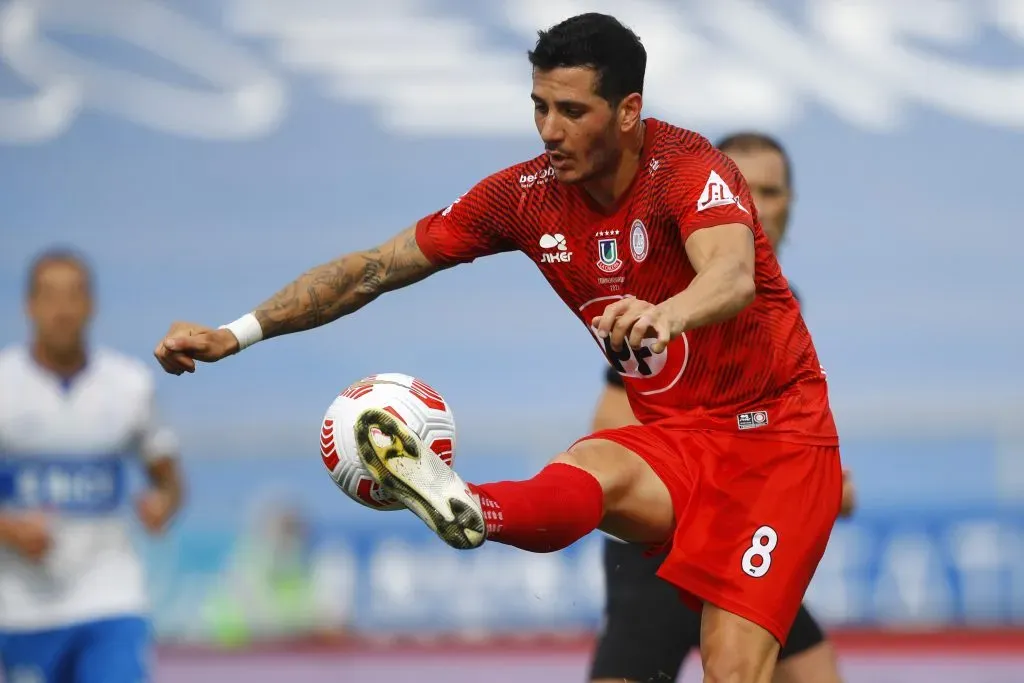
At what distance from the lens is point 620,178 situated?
4660mm

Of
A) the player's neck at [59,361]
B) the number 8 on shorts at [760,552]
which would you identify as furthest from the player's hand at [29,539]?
the number 8 on shorts at [760,552]

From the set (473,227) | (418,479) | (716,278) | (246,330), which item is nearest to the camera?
(418,479)

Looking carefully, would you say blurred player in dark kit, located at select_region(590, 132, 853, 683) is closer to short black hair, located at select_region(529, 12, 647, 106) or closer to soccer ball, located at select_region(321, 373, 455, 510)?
short black hair, located at select_region(529, 12, 647, 106)

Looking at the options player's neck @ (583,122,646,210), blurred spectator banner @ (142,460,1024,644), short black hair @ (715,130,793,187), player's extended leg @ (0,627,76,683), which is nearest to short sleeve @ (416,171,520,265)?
player's neck @ (583,122,646,210)

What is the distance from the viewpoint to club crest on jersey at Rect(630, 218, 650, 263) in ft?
15.0

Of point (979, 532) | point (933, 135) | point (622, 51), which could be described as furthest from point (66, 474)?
point (933, 135)

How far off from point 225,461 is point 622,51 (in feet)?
23.4

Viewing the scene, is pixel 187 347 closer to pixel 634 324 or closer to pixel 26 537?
pixel 634 324

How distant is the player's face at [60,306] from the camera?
23.6ft

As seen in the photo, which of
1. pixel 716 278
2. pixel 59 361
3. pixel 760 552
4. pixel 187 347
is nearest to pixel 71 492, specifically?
pixel 59 361

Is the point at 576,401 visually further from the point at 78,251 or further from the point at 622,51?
the point at 622,51

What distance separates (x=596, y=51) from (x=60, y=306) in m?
3.59

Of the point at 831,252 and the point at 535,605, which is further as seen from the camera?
the point at 831,252

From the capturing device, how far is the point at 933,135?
12344 mm
